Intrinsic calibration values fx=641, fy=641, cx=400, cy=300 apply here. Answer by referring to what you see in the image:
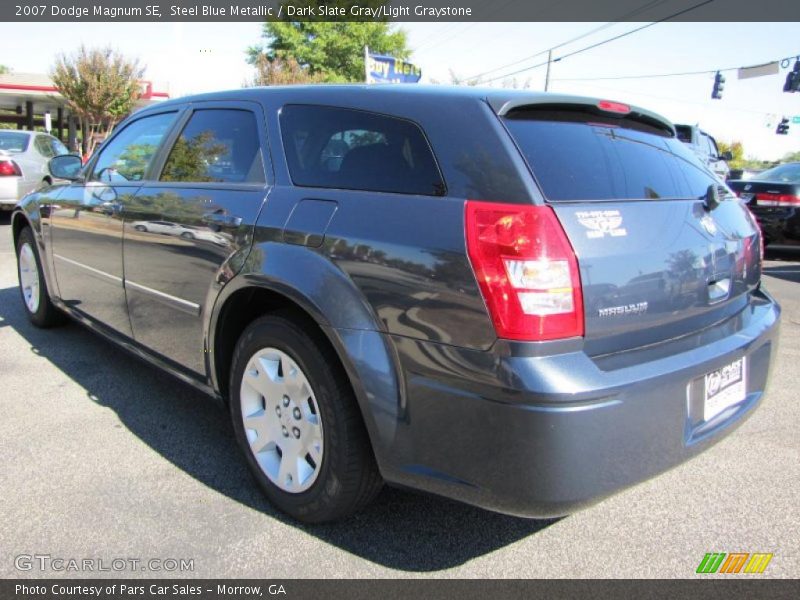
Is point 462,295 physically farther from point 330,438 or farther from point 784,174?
point 784,174

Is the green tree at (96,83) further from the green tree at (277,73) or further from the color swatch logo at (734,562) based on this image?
the color swatch logo at (734,562)

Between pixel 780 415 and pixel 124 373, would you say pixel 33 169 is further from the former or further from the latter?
pixel 780 415

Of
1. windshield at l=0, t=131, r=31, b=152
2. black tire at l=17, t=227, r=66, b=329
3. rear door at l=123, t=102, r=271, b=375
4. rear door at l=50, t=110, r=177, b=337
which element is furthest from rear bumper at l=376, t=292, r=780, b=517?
windshield at l=0, t=131, r=31, b=152

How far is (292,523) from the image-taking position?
8.19 feet

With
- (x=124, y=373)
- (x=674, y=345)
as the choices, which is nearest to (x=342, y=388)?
(x=674, y=345)

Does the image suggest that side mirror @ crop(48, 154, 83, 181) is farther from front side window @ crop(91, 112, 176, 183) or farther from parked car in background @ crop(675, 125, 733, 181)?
parked car in background @ crop(675, 125, 733, 181)

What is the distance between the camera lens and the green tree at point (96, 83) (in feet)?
87.6

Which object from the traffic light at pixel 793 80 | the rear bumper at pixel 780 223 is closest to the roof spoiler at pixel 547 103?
the rear bumper at pixel 780 223

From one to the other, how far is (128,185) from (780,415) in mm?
3834

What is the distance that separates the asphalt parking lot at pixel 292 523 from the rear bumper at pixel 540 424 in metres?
0.44

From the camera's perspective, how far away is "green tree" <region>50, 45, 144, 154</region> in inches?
1051

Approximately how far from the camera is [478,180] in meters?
1.98

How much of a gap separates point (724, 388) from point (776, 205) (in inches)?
331
